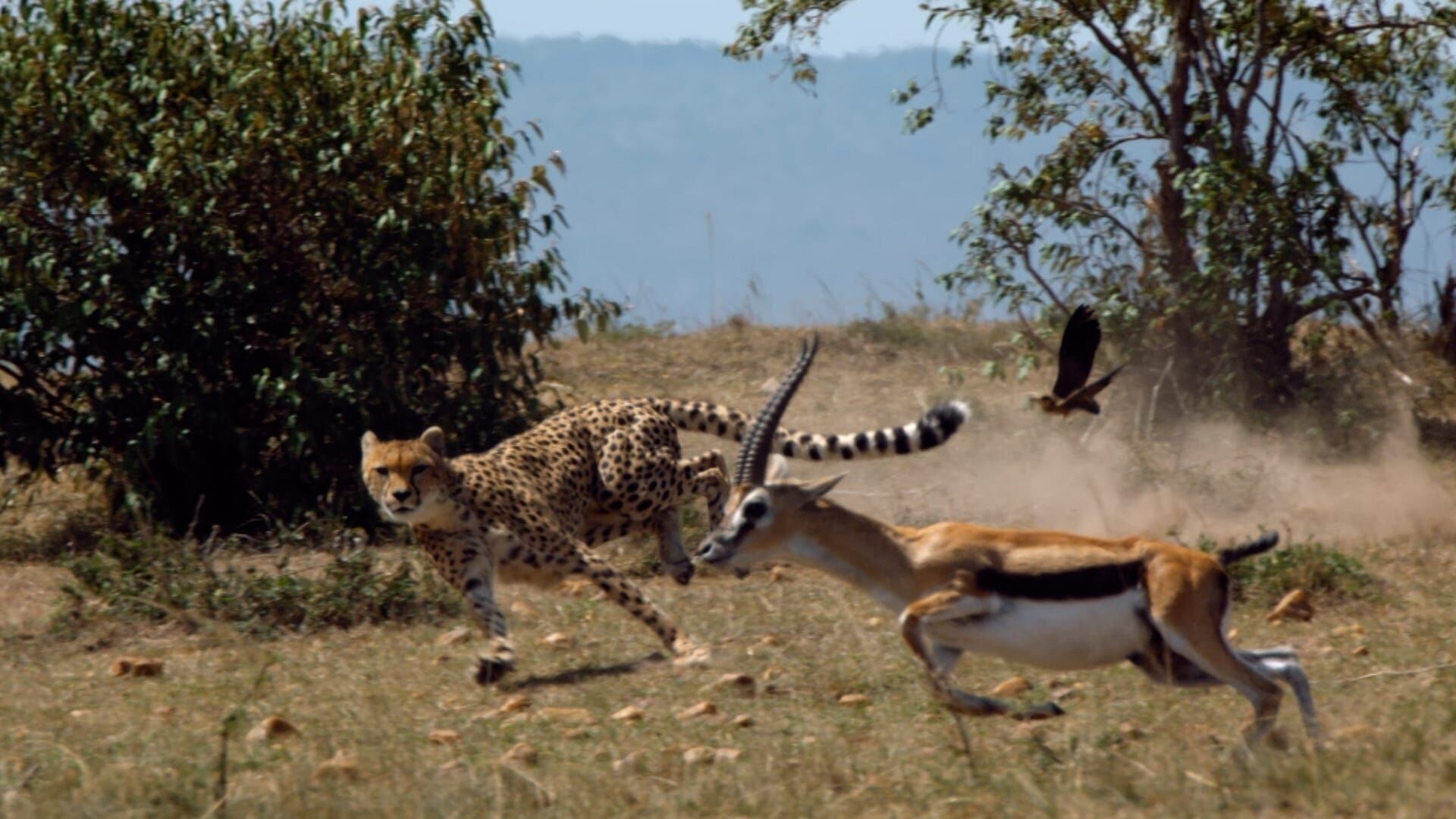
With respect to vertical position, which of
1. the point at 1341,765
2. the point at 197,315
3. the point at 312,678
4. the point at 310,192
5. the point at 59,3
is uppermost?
the point at 59,3

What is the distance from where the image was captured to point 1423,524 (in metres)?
10.6

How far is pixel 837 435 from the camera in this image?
10094mm

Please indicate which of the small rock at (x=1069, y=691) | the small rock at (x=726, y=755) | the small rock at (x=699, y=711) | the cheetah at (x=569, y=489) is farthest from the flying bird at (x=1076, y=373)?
the small rock at (x=726, y=755)

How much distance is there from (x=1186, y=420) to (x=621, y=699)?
24.6 ft

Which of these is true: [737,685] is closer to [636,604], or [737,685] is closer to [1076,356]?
[636,604]

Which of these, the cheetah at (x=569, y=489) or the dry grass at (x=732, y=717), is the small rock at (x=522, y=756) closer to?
the dry grass at (x=732, y=717)

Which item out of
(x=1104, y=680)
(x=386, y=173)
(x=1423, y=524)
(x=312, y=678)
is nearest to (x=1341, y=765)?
(x=1104, y=680)

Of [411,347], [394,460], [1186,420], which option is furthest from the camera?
[1186,420]

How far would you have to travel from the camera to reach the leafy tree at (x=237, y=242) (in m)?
10.5

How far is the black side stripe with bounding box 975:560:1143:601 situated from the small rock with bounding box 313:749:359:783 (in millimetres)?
2073

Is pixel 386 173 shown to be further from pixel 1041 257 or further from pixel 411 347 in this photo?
pixel 1041 257

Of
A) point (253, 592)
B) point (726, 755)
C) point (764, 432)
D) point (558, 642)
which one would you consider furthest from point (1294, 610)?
point (253, 592)

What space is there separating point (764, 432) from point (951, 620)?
1.08m

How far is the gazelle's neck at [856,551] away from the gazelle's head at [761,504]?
55 millimetres
